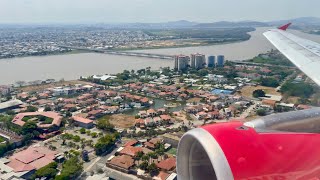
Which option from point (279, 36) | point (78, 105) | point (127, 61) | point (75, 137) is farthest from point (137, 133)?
point (127, 61)

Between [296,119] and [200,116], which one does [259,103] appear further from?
[296,119]

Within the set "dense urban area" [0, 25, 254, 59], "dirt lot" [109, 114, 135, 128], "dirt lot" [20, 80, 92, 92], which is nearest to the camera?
"dirt lot" [109, 114, 135, 128]

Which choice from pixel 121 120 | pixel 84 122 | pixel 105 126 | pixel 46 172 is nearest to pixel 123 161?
pixel 46 172

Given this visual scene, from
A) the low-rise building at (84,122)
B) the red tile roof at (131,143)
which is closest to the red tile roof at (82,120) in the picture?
the low-rise building at (84,122)

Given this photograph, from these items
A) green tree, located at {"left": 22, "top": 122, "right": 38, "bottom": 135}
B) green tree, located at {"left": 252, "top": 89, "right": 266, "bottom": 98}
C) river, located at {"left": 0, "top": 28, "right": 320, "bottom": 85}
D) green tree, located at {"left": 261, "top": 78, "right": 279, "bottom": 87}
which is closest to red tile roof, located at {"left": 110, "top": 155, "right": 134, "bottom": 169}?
green tree, located at {"left": 22, "top": 122, "right": 38, "bottom": 135}

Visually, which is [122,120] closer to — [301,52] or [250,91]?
[250,91]

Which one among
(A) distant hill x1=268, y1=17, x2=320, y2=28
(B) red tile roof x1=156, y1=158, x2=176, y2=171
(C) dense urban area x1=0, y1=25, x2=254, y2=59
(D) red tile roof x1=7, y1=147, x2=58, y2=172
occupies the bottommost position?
(D) red tile roof x1=7, y1=147, x2=58, y2=172

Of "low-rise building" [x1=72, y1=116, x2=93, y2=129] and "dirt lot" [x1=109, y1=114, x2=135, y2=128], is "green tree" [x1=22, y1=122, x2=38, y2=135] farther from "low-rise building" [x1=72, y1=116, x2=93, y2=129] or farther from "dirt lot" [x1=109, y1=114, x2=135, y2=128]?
"dirt lot" [x1=109, y1=114, x2=135, y2=128]

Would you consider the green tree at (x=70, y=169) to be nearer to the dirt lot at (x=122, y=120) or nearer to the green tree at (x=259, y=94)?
the dirt lot at (x=122, y=120)
